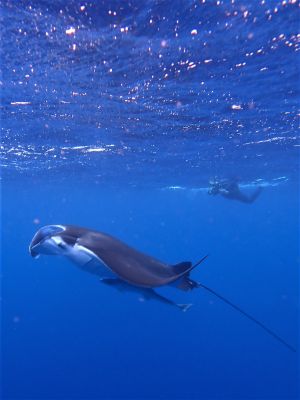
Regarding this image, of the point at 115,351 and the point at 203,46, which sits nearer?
the point at 203,46

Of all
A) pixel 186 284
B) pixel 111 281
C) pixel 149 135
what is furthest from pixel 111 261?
pixel 149 135

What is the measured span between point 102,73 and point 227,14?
4.50 m

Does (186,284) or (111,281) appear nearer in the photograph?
(111,281)

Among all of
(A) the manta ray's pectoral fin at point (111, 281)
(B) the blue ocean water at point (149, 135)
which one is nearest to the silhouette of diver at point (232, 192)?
(B) the blue ocean water at point (149, 135)

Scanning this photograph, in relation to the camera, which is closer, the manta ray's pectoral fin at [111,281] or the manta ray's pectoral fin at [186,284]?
the manta ray's pectoral fin at [111,281]

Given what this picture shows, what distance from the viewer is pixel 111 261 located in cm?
480

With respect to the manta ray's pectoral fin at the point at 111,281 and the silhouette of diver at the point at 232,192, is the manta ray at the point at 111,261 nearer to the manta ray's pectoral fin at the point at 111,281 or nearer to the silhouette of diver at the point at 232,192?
the manta ray's pectoral fin at the point at 111,281

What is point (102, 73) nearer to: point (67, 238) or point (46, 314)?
point (67, 238)

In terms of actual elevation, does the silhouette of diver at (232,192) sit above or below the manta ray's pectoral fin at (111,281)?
above

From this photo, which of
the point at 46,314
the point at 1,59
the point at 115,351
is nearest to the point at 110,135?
the point at 1,59

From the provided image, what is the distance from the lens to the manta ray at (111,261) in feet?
15.5

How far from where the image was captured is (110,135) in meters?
17.7

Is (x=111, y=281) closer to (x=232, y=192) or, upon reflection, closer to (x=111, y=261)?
(x=111, y=261)

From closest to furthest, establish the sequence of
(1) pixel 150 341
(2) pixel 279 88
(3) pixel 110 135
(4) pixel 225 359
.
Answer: (2) pixel 279 88 < (3) pixel 110 135 < (4) pixel 225 359 < (1) pixel 150 341
